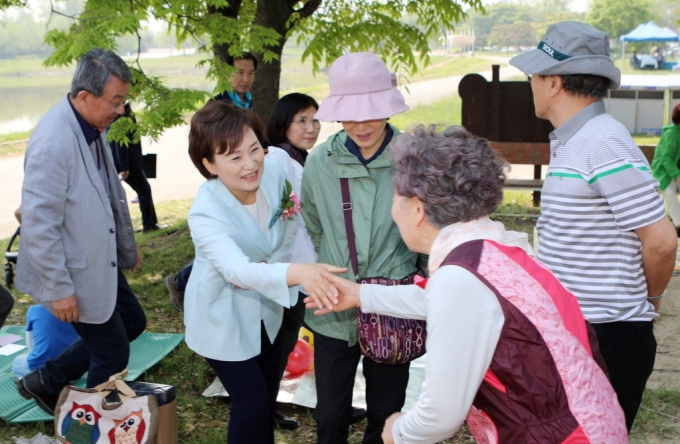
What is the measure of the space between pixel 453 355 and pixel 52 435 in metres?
2.92

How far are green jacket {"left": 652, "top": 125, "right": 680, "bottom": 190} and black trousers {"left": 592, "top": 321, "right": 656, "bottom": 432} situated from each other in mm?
5857

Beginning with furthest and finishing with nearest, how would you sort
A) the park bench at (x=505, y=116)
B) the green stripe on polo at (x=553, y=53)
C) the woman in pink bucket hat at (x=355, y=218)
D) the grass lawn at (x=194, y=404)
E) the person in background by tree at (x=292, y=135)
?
the park bench at (x=505, y=116) < the person in background by tree at (x=292, y=135) < the grass lawn at (x=194, y=404) < the woman in pink bucket hat at (x=355, y=218) < the green stripe on polo at (x=553, y=53)

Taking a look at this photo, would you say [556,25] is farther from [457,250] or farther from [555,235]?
[457,250]

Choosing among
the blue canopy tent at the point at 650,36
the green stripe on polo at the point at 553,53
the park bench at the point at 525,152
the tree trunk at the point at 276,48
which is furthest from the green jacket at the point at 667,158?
the blue canopy tent at the point at 650,36

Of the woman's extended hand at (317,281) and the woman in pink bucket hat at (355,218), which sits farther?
the woman in pink bucket hat at (355,218)

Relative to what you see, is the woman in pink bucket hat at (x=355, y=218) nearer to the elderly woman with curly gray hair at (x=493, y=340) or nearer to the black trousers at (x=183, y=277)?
the elderly woman with curly gray hair at (x=493, y=340)

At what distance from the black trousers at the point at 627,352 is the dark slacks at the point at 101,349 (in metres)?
2.22

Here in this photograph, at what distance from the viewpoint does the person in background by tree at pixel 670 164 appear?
7738mm

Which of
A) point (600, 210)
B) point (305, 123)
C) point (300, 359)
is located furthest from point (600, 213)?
point (300, 359)

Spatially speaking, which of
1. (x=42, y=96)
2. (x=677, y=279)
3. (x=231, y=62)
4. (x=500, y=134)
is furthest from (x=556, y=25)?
(x=42, y=96)

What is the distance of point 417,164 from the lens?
1917 mm

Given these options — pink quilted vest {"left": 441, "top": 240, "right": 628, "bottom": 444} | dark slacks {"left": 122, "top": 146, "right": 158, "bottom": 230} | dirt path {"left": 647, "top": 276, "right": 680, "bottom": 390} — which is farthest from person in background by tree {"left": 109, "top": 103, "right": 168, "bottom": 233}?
pink quilted vest {"left": 441, "top": 240, "right": 628, "bottom": 444}

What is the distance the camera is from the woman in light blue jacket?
9.25 ft

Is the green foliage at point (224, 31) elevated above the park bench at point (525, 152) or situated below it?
above
